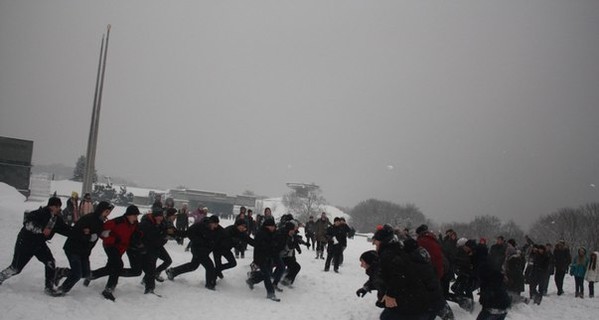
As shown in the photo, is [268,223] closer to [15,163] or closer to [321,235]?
[321,235]

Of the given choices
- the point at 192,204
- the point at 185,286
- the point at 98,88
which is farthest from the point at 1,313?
the point at 192,204

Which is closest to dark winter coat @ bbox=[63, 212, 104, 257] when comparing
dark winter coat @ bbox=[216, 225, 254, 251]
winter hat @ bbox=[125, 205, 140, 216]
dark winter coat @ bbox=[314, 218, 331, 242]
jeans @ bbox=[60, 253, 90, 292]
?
jeans @ bbox=[60, 253, 90, 292]

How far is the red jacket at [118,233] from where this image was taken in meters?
8.84

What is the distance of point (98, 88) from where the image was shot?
25844mm

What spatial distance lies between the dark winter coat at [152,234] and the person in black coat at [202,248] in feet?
3.02

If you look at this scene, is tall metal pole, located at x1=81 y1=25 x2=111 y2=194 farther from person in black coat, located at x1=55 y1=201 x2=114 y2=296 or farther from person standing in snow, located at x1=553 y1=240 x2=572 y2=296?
person standing in snow, located at x1=553 y1=240 x2=572 y2=296

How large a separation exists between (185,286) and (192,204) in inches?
4545

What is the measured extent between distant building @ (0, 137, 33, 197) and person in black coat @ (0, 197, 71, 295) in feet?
136

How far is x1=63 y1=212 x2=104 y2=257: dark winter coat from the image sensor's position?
336 inches

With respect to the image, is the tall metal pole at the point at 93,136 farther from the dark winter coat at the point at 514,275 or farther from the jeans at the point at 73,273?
the dark winter coat at the point at 514,275

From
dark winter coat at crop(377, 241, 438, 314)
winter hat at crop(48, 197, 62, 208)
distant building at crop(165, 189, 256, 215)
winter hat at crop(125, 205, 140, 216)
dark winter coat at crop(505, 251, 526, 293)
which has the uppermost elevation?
winter hat at crop(48, 197, 62, 208)

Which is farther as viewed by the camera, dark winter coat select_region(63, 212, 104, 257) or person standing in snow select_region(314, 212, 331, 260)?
person standing in snow select_region(314, 212, 331, 260)

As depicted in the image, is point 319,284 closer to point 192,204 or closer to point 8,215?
point 8,215

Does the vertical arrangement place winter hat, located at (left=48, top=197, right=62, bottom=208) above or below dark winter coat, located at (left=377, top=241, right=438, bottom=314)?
above
